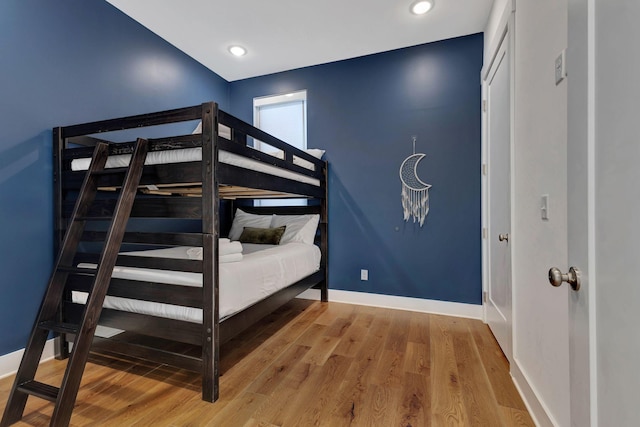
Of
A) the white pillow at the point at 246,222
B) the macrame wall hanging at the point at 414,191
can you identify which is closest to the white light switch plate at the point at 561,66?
the macrame wall hanging at the point at 414,191

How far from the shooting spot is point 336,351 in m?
2.15

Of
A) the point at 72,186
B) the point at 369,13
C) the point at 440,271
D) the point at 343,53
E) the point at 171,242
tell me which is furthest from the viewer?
the point at 343,53

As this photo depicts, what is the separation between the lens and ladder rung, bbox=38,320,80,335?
139cm

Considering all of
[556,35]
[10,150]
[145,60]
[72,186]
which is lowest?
[72,186]

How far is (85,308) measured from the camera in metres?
1.40

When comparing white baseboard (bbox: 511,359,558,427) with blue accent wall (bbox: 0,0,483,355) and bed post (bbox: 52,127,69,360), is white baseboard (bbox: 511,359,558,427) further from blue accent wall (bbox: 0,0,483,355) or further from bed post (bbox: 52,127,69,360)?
bed post (bbox: 52,127,69,360)

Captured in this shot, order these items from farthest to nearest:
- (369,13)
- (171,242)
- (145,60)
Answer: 1. (145,60)
2. (369,13)
3. (171,242)

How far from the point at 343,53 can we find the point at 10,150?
2.93m

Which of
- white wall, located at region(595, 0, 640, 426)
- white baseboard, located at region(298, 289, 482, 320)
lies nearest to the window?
white baseboard, located at region(298, 289, 482, 320)

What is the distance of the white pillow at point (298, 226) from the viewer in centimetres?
314

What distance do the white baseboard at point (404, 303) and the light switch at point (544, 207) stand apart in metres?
1.77

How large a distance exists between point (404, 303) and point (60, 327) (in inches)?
108

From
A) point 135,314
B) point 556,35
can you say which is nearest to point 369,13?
point 556,35

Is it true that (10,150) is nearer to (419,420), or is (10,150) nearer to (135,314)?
(135,314)
